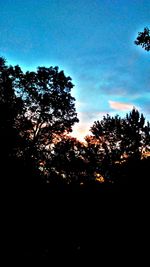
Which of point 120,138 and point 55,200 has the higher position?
point 120,138

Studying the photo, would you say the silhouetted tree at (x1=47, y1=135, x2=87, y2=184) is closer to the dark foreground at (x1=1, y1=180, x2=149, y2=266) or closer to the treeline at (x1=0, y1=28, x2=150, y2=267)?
the treeline at (x1=0, y1=28, x2=150, y2=267)

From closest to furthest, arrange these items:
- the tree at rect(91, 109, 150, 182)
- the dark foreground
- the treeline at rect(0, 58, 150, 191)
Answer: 1. the dark foreground
2. the treeline at rect(0, 58, 150, 191)
3. the tree at rect(91, 109, 150, 182)

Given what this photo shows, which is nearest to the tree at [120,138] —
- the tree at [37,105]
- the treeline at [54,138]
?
the treeline at [54,138]

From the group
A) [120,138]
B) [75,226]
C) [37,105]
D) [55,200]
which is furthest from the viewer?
[120,138]

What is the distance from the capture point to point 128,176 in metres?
13.6

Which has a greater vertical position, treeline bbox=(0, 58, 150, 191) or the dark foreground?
treeline bbox=(0, 58, 150, 191)

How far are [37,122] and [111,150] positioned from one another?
60.2ft

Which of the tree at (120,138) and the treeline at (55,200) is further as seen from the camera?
the tree at (120,138)

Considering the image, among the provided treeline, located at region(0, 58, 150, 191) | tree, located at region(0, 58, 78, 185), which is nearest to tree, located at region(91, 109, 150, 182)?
treeline, located at region(0, 58, 150, 191)

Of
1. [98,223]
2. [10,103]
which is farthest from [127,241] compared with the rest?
[10,103]

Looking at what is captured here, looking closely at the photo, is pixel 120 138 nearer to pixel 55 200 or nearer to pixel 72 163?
pixel 72 163

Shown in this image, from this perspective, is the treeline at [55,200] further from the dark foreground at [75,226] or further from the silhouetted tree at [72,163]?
the silhouetted tree at [72,163]

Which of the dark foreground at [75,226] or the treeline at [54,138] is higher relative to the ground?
the treeline at [54,138]

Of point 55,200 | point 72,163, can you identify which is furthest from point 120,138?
point 55,200
